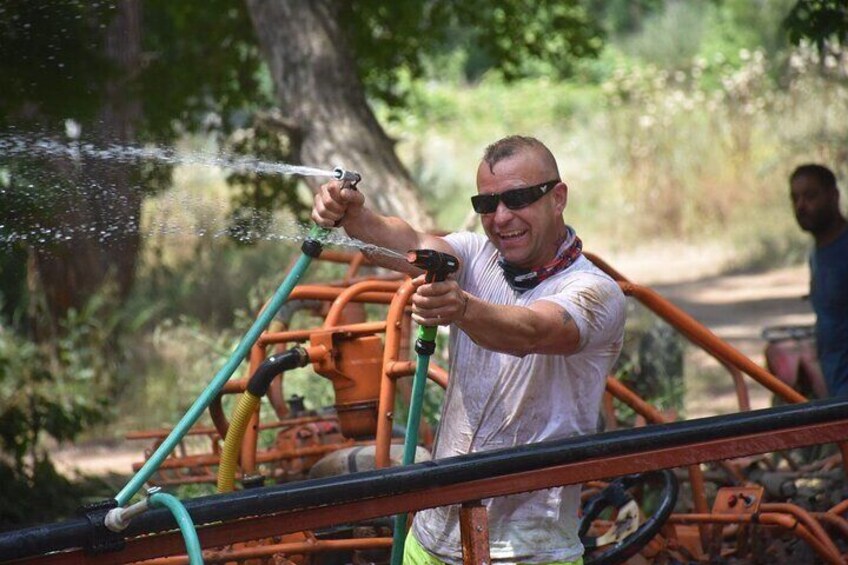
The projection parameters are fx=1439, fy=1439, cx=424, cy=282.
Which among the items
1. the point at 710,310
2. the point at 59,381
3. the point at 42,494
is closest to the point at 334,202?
the point at 42,494

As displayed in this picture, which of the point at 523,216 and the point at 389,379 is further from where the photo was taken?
the point at 389,379

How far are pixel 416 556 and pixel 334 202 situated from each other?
0.87 m

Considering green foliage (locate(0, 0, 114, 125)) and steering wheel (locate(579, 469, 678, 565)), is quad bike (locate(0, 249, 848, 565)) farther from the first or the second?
green foliage (locate(0, 0, 114, 125))

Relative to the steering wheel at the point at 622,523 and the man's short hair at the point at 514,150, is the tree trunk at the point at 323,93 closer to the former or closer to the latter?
the steering wheel at the point at 622,523

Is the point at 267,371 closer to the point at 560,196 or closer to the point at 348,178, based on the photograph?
the point at 348,178

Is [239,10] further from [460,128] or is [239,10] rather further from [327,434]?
[460,128]

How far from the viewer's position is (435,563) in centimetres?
335

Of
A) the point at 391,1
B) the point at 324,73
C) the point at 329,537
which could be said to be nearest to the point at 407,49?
the point at 391,1

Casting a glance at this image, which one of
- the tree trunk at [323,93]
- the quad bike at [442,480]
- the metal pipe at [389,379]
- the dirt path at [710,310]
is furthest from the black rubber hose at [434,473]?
the tree trunk at [323,93]

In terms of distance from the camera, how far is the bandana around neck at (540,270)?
10.9ft

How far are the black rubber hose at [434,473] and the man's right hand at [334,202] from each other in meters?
0.83

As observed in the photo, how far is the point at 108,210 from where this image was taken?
29.2 feet

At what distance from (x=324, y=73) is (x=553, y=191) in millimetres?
5717

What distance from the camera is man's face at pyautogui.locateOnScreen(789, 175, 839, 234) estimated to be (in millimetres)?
6113
